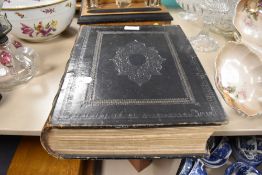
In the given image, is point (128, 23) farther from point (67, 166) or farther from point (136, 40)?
point (67, 166)

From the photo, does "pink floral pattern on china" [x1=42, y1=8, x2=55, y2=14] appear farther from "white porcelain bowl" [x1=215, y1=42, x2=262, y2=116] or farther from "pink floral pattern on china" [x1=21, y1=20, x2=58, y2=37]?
"white porcelain bowl" [x1=215, y1=42, x2=262, y2=116]

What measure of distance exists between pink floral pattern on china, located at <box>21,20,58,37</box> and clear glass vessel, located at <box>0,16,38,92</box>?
35mm

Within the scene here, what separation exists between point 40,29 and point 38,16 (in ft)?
0.11

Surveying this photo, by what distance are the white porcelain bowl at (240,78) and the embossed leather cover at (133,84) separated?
45 mm

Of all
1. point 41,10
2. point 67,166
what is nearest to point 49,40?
point 41,10

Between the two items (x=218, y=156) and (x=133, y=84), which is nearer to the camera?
(x=133, y=84)

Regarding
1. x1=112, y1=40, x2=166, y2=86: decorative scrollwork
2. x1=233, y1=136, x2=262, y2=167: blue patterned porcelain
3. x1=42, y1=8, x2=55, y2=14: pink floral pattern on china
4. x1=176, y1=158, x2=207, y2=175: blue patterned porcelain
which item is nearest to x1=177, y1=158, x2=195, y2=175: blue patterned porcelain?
x1=176, y1=158, x2=207, y2=175: blue patterned porcelain

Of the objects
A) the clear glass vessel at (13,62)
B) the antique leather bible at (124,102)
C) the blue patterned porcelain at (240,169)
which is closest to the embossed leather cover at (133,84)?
the antique leather bible at (124,102)

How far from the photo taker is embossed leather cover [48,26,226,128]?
358mm

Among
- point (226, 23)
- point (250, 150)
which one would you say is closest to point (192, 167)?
point (250, 150)

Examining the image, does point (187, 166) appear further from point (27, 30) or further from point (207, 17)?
point (27, 30)

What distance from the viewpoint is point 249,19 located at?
0.52 meters

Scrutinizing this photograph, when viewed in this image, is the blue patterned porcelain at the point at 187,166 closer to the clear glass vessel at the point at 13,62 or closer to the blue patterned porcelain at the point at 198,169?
the blue patterned porcelain at the point at 198,169

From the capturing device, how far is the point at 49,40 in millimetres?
607
